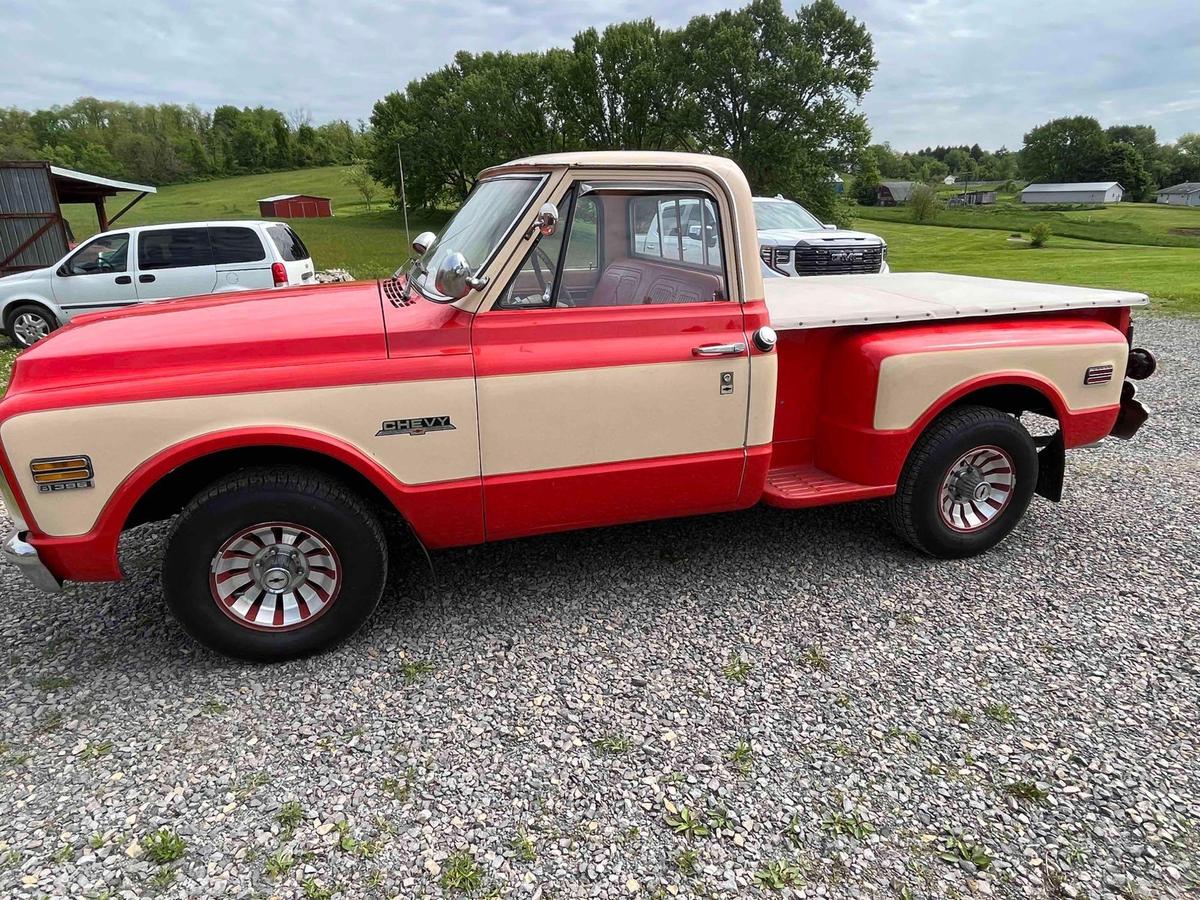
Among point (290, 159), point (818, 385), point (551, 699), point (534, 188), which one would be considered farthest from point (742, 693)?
point (290, 159)

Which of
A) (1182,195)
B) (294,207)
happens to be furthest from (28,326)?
(1182,195)

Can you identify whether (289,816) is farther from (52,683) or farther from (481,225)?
(481,225)

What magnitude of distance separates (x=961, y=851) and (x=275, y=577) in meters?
2.88

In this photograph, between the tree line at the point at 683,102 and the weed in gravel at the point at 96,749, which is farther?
the tree line at the point at 683,102

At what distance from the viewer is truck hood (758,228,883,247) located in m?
11.0

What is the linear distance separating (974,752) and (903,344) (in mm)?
2023

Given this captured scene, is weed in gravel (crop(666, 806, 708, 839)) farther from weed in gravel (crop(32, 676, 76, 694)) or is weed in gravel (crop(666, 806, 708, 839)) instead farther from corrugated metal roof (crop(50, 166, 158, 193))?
corrugated metal roof (crop(50, 166, 158, 193))

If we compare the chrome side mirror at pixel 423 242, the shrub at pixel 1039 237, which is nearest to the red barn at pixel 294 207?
the shrub at pixel 1039 237

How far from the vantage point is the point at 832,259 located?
10.9 metres

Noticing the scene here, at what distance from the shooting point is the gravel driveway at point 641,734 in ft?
8.10

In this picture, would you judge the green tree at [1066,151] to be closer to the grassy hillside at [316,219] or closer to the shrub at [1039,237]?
the shrub at [1039,237]

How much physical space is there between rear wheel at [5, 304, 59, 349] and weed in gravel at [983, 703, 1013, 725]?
42.6 ft

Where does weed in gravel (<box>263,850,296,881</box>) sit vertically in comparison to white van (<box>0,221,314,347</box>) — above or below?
below

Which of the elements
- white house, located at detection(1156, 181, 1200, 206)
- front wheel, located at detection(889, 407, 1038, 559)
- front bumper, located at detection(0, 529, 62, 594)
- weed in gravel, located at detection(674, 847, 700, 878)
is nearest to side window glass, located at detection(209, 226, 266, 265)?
front bumper, located at detection(0, 529, 62, 594)
